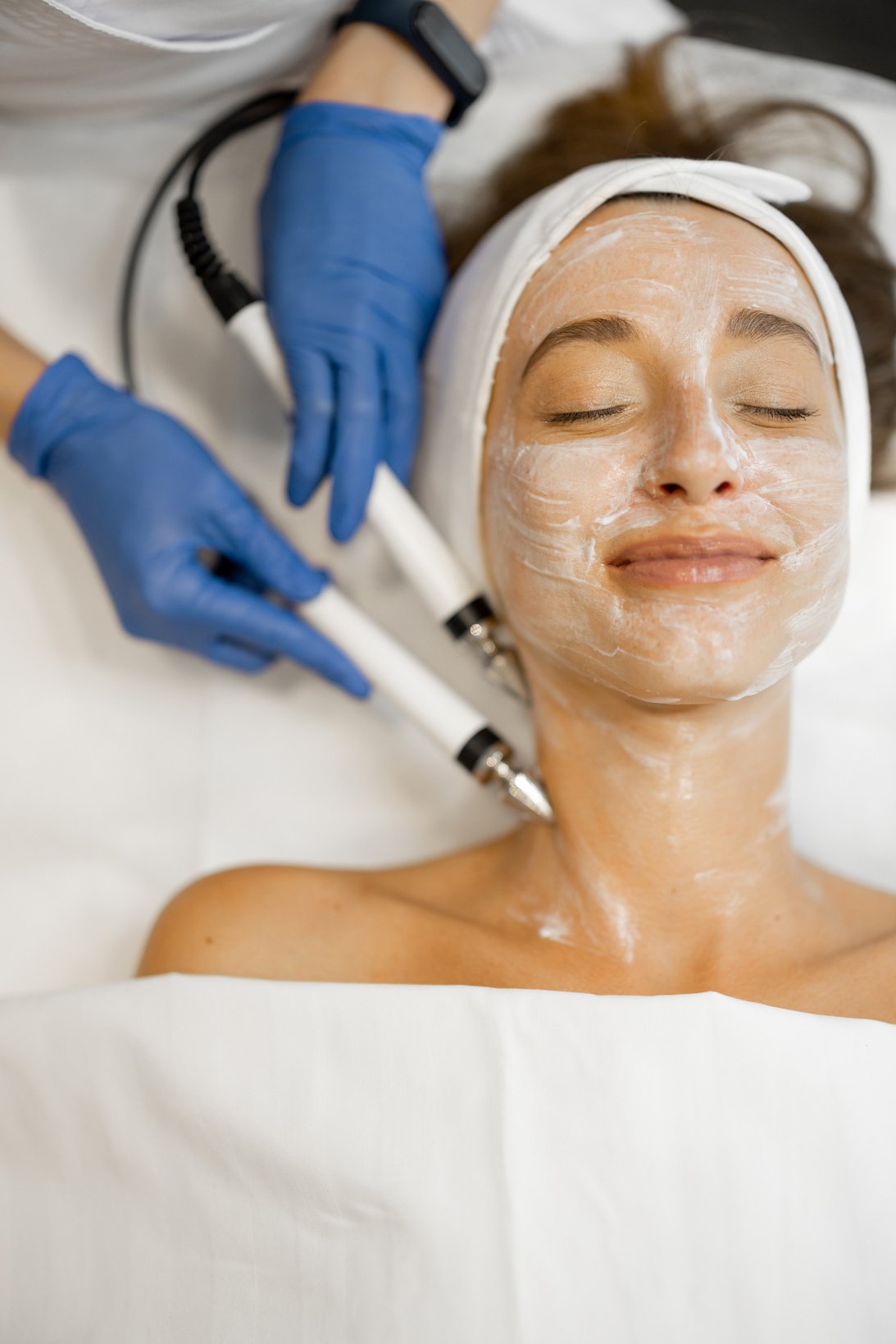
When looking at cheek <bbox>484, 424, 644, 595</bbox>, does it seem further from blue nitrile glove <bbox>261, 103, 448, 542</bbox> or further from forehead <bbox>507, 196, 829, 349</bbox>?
blue nitrile glove <bbox>261, 103, 448, 542</bbox>

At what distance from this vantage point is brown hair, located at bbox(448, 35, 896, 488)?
5.49 feet

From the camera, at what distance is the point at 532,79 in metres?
1.90

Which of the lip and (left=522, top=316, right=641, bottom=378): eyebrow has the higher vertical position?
(left=522, top=316, right=641, bottom=378): eyebrow

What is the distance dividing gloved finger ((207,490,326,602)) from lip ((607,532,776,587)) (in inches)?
20.9

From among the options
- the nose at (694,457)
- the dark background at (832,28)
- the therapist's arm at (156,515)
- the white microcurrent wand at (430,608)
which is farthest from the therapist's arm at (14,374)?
the dark background at (832,28)

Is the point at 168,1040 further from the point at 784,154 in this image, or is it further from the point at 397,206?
the point at 784,154

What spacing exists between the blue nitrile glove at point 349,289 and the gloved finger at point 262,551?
2.8 inches

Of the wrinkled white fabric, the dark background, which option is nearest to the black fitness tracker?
the dark background

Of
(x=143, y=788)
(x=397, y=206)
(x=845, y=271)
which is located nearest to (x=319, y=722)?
(x=143, y=788)

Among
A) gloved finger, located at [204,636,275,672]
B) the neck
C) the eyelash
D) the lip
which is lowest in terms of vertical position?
the neck

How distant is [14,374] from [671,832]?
3.63 feet

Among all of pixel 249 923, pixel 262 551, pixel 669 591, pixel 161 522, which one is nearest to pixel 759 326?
pixel 669 591

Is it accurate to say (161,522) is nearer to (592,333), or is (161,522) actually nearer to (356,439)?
(356,439)

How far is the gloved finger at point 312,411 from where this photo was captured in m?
1.59
